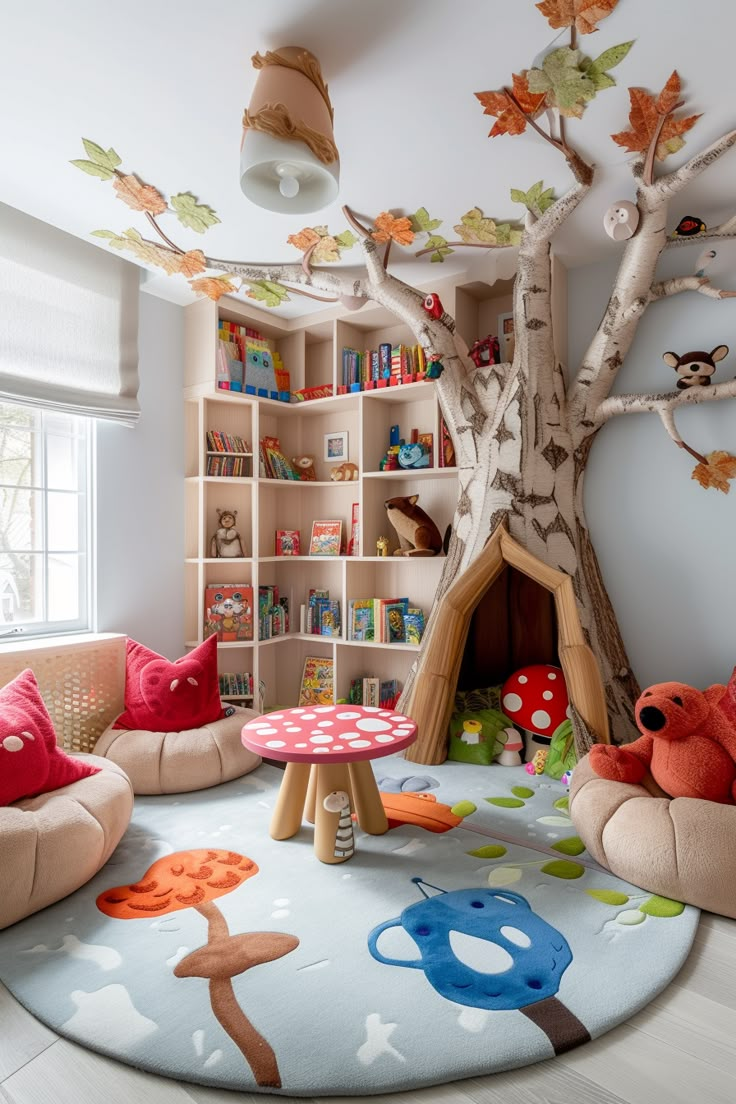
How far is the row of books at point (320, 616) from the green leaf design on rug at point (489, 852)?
1.85 m

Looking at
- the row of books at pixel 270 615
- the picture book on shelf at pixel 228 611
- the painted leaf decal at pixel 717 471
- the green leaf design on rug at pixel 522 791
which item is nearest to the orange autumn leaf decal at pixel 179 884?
the green leaf design on rug at pixel 522 791

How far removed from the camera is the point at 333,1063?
1.32 meters

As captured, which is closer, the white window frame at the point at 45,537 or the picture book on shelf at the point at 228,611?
the white window frame at the point at 45,537

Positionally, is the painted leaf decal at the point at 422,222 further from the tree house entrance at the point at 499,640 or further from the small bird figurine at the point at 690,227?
the tree house entrance at the point at 499,640

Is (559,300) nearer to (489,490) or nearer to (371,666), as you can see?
(489,490)

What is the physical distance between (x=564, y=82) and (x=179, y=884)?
109 inches

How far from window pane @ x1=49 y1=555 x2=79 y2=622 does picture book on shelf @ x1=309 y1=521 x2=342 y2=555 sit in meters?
1.40

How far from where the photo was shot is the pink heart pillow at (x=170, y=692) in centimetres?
295

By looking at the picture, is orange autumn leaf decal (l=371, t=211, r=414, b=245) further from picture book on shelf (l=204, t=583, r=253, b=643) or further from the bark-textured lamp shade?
picture book on shelf (l=204, t=583, r=253, b=643)

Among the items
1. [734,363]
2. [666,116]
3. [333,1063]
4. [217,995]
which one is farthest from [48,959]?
[734,363]

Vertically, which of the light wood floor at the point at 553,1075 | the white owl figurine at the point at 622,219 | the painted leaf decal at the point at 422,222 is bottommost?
the light wood floor at the point at 553,1075

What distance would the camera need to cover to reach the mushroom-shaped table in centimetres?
213

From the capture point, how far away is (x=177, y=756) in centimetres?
278

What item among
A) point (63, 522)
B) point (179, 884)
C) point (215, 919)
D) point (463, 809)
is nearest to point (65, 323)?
point (63, 522)
